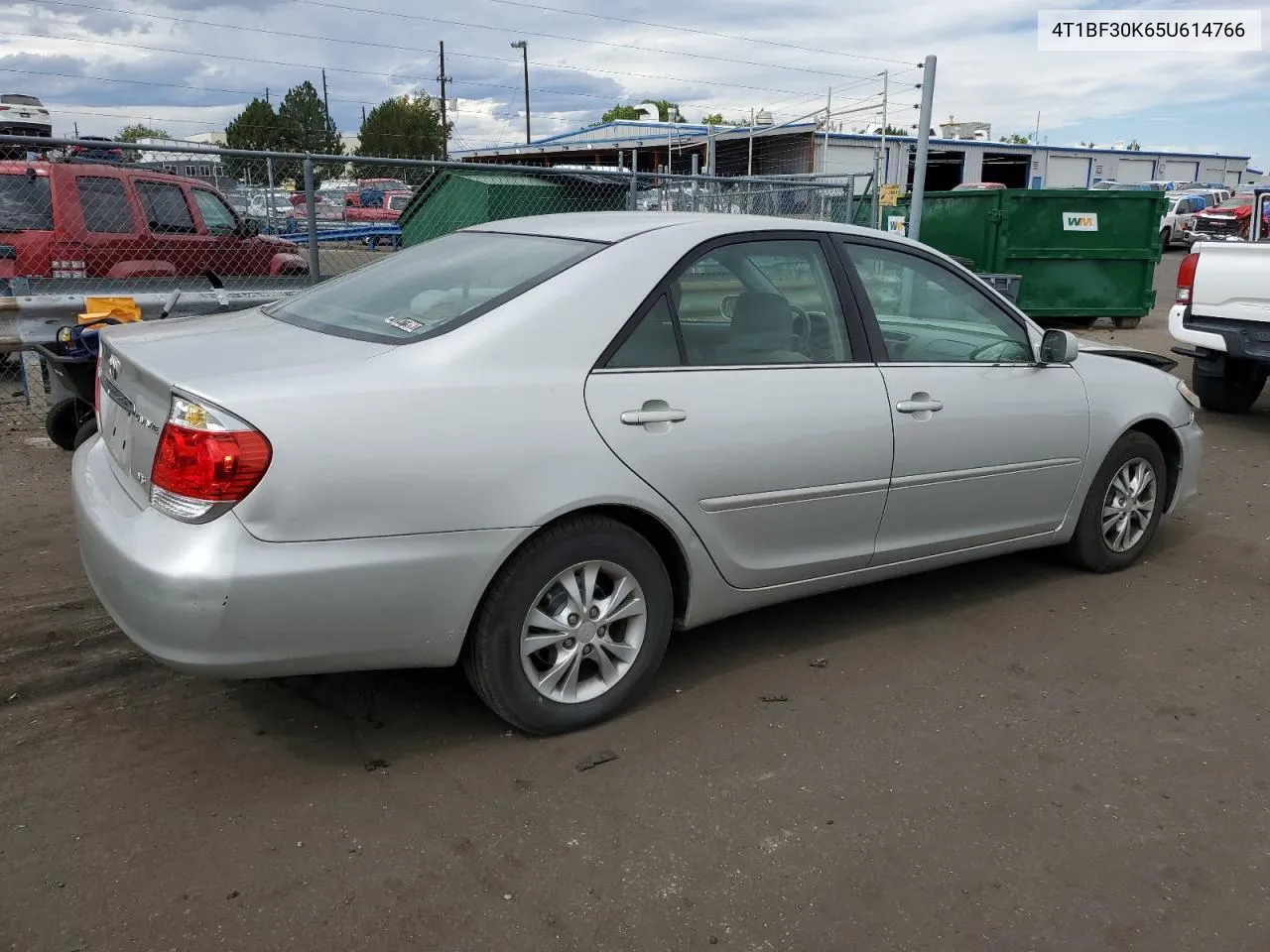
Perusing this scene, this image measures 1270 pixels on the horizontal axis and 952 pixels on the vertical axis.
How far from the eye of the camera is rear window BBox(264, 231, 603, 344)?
324 centimetres

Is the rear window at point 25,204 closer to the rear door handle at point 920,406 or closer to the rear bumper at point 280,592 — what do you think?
the rear bumper at point 280,592

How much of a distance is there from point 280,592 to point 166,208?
7.66 m

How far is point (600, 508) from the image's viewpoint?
10.5ft

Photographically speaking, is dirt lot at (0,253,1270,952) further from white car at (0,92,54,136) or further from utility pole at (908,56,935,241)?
white car at (0,92,54,136)

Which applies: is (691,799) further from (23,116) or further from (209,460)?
(23,116)

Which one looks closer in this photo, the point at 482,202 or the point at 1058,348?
the point at 1058,348

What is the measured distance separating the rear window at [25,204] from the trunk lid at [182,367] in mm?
6021

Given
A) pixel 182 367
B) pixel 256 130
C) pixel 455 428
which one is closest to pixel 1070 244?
pixel 455 428

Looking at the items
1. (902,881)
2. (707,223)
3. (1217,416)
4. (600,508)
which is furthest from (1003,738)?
(1217,416)

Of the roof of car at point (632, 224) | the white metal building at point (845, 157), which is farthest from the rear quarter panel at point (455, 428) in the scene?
the white metal building at point (845, 157)

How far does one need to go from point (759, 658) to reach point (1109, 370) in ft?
7.09

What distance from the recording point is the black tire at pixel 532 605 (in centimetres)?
306

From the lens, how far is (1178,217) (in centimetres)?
3531

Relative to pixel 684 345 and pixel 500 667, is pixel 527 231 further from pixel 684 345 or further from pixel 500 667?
pixel 500 667
